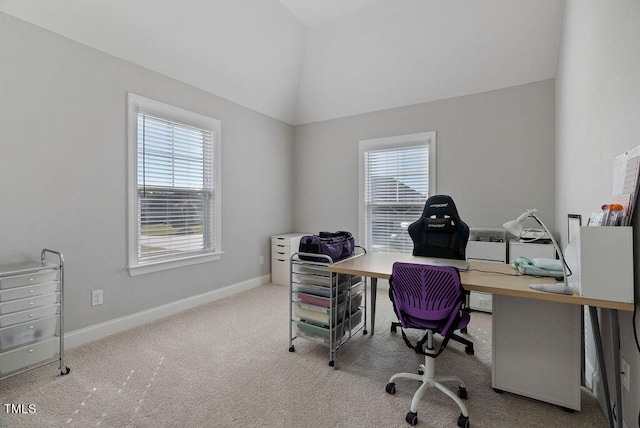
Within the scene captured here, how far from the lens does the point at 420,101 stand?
4.09 meters

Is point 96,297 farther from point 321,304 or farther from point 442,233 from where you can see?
point 442,233

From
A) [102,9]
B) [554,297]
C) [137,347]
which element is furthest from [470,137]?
A: [137,347]

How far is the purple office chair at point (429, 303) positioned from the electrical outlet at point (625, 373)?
2.51ft

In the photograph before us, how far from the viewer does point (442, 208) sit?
2.59 metres

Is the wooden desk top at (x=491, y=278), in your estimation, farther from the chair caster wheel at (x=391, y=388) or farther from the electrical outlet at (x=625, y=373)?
the chair caster wheel at (x=391, y=388)

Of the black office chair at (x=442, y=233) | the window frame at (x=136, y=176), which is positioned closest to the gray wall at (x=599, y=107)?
the black office chair at (x=442, y=233)

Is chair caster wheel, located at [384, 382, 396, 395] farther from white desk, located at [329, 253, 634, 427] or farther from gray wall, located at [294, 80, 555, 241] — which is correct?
gray wall, located at [294, 80, 555, 241]

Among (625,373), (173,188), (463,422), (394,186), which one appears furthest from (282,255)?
(625,373)

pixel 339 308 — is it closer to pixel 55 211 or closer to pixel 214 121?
pixel 55 211

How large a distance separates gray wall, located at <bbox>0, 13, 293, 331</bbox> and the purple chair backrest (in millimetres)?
2667

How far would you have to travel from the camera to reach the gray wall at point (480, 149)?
3.46 m

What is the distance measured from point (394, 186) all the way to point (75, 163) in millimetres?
3723

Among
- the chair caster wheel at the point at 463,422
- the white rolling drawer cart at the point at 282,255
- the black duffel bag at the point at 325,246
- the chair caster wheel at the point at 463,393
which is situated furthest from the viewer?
the white rolling drawer cart at the point at 282,255

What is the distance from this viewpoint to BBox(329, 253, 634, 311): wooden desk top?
146 cm
